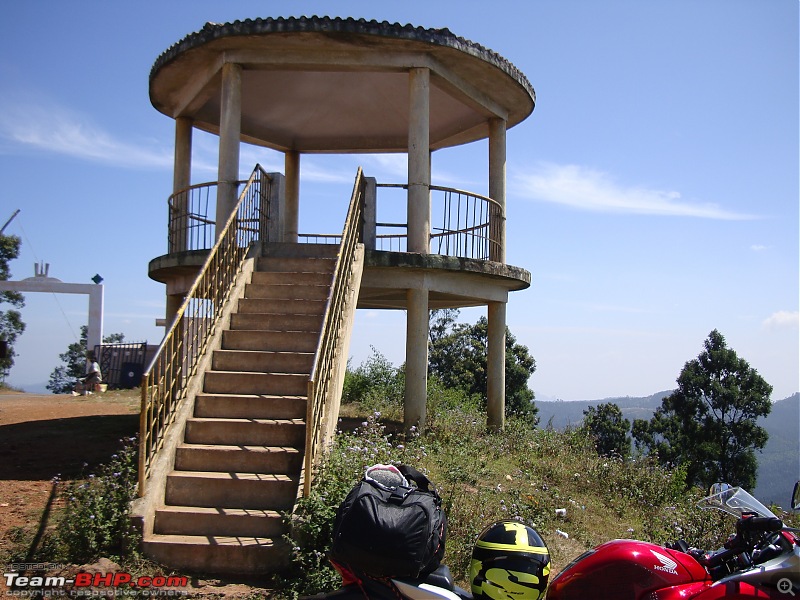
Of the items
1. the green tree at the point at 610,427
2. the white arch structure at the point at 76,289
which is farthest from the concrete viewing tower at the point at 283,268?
the green tree at the point at 610,427

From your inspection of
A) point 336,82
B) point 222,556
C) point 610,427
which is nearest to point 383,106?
point 336,82

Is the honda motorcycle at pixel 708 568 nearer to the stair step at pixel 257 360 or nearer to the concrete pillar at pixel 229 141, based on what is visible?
the stair step at pixel 257 360

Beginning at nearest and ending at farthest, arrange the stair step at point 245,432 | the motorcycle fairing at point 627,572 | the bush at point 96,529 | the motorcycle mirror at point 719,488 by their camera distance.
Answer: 1. the motorcycle fairing at point 627,572
2. the motorcycle mirror at point 719,488
3. the bush at point 96,529
4. the stair step at point 245,432

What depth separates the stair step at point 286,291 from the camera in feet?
30.7

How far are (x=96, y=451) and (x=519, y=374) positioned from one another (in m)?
34.2

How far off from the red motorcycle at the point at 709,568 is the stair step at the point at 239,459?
11.9ft

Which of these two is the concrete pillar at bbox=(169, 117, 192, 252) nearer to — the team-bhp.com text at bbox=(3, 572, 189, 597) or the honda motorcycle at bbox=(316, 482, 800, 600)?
the team-bhp.com text at bbox=(3, 572, 189, 597)

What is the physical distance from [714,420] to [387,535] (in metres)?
41.1

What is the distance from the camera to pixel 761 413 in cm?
4062

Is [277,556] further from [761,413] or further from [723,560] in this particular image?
[761,413]

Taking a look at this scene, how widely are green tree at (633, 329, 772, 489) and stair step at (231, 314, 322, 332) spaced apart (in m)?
32.2

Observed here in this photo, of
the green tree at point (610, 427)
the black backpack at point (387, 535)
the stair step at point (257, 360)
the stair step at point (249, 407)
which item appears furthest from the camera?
the green tree at point (610, 427)

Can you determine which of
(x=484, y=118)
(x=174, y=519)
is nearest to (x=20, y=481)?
(x=174, y=519)

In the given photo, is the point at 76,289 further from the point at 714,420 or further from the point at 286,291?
the point at 714,420
